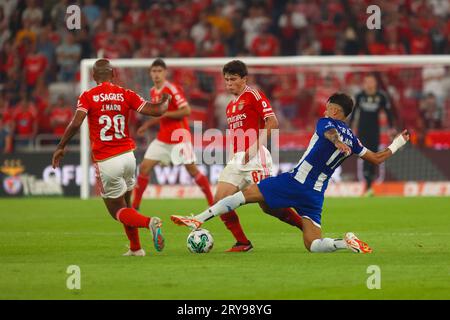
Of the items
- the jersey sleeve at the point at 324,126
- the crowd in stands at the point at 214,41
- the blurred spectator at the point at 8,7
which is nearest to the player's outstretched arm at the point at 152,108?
the jersey sleeve at the point at 324,126

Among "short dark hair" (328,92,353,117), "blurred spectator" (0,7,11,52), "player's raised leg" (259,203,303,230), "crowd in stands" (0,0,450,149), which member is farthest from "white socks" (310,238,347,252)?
"blurred spectator" (0,7,11,52)

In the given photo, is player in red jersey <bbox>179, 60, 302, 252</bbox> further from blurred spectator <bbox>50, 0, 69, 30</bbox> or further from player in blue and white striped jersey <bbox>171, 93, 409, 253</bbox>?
blurred spectator <bbox>50, 0, 69, 30</bbox>

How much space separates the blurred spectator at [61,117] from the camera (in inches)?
944

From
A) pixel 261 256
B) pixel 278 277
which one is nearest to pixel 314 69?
pixel 261 256

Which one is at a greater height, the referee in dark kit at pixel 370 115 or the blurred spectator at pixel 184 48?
the blurred spectator at pixel 184 48

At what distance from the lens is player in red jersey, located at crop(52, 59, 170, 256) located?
37.6 ft

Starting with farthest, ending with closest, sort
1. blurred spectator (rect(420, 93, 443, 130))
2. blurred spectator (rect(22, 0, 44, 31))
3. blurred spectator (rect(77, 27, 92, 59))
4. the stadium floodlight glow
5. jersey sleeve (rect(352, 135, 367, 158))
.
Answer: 1. blurred spectator (rect(22, 0, 44, 31))
2. blurred spectator (rect(77, 27, 92, 59))
3. blurred spectator (rect(420, 93, 443, 130))
4. the stadium floodlight glow
5. jersey sleeve (rect(352, 135, 367, 158))

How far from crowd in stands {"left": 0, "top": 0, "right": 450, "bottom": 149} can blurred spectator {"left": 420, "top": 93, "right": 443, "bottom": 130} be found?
5.3 inches

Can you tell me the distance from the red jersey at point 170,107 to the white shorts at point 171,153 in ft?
0.29

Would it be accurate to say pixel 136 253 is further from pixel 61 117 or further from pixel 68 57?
pixel 68 57

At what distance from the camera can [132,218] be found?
11.4 metres

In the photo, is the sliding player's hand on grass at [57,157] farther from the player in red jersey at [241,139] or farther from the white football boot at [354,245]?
the white football boot at [354,245]

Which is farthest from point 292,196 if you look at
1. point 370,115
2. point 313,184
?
point 370,115

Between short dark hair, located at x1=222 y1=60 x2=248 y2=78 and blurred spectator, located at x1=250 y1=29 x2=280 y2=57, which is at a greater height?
blurred spectator, located at x1=250 y1=29 x2=280 y2=57
